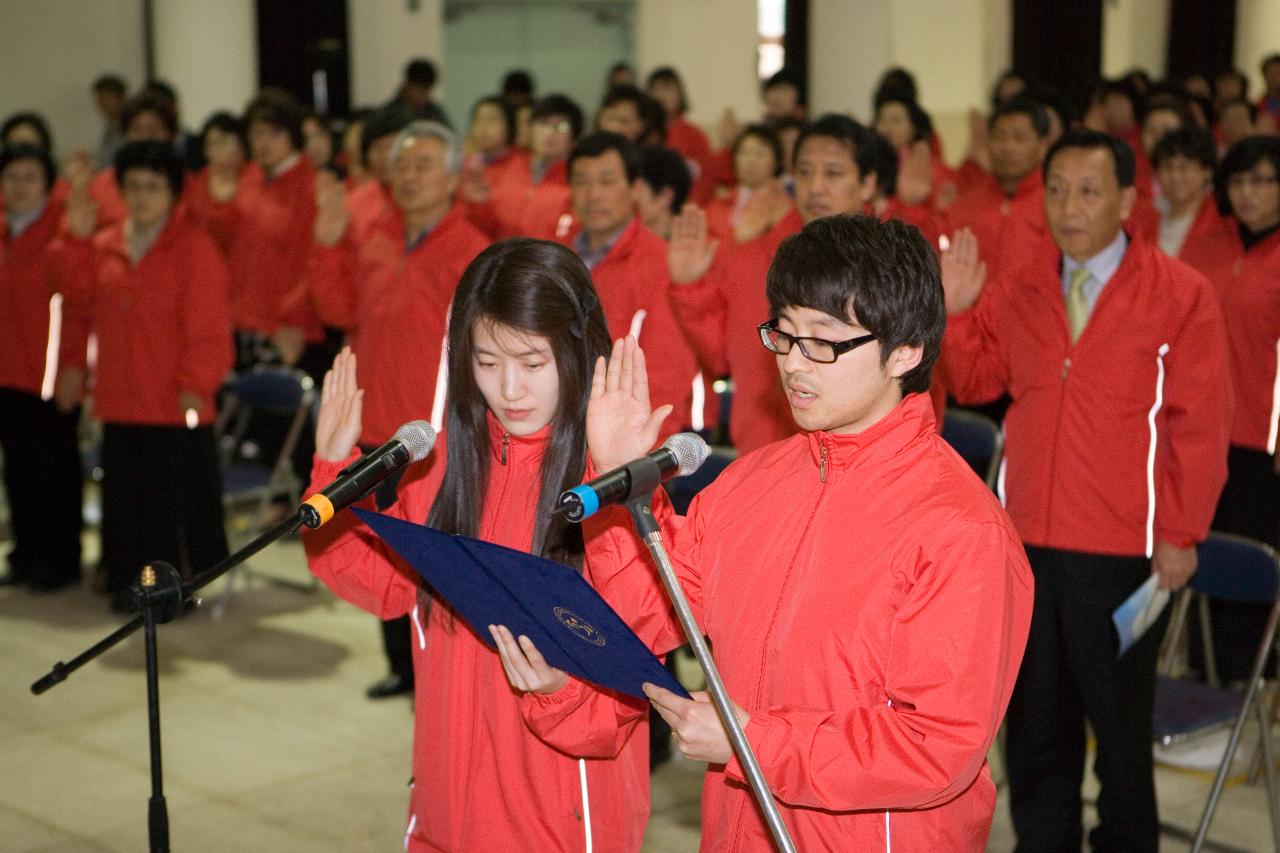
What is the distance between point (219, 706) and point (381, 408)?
1.12 metres

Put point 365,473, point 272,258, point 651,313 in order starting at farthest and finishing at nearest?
point 272,258
point 651,313
point 365,473

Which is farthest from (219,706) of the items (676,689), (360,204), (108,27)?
(108,27)

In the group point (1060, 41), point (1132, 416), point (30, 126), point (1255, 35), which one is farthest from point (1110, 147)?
point (1255, 35)

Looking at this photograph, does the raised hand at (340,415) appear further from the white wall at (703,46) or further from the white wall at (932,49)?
the white wall at (703,46)

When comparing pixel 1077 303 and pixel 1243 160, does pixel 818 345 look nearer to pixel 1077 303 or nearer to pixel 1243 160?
pixel 1077 303

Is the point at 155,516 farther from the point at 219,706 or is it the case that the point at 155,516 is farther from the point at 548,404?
the point at 548,404

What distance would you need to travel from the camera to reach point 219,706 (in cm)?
468

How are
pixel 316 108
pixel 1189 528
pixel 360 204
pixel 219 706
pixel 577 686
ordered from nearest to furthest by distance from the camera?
pixel 577 686
pixel 1189 528
pixel 219 706
pixel 360 204
pixel 316 108

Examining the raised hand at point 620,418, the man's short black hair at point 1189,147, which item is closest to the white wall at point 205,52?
the man's short black hair at point 1189,147

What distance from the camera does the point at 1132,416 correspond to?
324 centimetres

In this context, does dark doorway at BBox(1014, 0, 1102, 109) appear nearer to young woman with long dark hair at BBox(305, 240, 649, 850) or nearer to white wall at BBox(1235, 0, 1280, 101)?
white wall at BBox(1235, 0, 1280, 101)

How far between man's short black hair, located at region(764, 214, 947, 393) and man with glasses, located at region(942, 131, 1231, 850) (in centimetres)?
158

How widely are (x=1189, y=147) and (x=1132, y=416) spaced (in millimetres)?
2637

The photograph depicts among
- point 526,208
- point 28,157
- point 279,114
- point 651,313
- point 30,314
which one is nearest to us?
point 651,313
